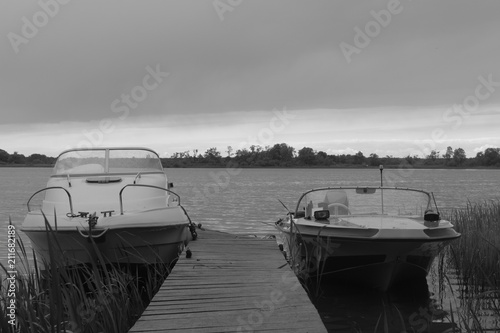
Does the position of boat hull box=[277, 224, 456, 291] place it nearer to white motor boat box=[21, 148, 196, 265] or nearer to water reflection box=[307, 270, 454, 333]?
water reflection box=[307, 270, 454, 333]

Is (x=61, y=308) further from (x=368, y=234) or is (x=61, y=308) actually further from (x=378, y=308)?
(x=378, y=308)

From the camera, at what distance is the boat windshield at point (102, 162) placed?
33.8 ft

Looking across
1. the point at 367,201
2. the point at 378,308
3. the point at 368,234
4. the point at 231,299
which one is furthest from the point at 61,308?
the point at 367,201

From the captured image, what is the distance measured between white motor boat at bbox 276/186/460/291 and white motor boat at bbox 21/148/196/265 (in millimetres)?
2257

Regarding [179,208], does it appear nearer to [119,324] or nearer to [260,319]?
[119,324]

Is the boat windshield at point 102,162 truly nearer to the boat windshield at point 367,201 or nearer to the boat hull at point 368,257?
the boat windshield at point 367,201

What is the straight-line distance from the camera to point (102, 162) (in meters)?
10.5

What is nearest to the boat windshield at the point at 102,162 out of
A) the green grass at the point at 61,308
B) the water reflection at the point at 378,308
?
the green grass at the point at 61,308

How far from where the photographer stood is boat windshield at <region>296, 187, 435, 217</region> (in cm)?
976

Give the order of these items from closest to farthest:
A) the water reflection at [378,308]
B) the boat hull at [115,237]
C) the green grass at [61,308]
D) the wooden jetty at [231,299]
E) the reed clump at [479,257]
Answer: the green grass at [61,308] < the wooden jetty at [231,299] < the water reflection at [378,308] < the boat hull at [115,237] < the reed clump at [479,257]

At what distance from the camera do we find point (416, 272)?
8.84 m

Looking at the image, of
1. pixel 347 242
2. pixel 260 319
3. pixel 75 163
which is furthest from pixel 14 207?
pixel 260 319

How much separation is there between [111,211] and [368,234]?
4254mm

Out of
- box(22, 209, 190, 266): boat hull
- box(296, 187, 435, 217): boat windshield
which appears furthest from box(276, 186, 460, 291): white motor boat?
box(22, 209, 190, 266): boat hull
